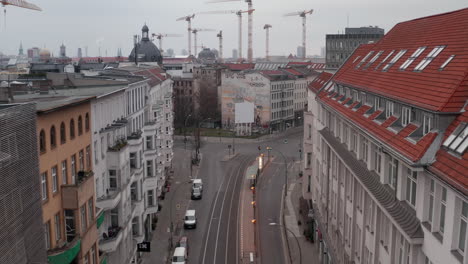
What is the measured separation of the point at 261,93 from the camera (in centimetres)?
11481

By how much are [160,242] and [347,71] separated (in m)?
23.9

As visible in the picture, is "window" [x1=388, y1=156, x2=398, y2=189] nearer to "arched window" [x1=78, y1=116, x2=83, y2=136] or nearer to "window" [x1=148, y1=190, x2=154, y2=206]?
"arched window" [x1=78, y1=116, x2=83, y2=136]

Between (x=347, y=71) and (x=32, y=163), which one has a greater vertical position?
(x=347, y=71)

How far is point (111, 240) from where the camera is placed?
32.0m

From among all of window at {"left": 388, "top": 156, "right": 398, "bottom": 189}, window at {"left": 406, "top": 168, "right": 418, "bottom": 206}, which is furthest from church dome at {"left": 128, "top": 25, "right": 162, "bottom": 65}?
window at {"left": 406, "top": 168, "right": 418, "bottom": 206}

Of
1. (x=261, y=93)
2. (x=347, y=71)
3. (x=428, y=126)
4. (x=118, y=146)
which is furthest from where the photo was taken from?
(x=261, y=93)

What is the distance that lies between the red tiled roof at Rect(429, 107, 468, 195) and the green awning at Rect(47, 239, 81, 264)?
15450mm

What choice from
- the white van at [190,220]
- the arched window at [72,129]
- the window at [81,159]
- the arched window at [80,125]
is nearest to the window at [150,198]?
the white van at [190,220]

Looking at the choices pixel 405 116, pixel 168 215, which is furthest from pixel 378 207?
pixel 168 215

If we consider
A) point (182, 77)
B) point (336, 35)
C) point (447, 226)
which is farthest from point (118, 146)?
point (182, 77)

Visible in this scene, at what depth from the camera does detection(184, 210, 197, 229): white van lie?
53.9m

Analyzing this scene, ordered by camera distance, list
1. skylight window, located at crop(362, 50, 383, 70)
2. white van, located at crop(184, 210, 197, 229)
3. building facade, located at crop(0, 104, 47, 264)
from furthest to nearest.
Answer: white van, located at crop(184, 210, 197, 229), skylight window, located at crop(362, 50, 383, 70), building facade, located at crop(0, 104, 47, 264)

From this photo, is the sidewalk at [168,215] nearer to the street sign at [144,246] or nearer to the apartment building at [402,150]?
the street sign at [144,246]

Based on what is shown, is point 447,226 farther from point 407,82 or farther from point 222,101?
point 222,101
